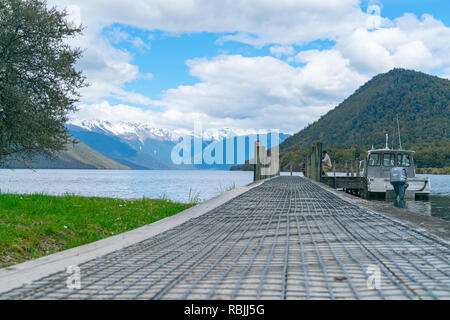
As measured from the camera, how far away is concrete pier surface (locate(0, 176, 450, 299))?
91.2 inches

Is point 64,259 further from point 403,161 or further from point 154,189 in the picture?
point 154,189

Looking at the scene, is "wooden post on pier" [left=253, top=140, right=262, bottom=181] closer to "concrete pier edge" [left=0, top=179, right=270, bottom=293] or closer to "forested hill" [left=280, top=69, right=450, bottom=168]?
"concrete pier edge" [left=0, top=179, right=270, bottom=293]

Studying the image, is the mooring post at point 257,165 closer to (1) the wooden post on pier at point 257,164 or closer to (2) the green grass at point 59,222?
(1) the wooden post on pier at point 257,164

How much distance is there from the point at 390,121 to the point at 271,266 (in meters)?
105

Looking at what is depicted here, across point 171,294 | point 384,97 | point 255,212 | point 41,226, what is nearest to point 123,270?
point 171,294

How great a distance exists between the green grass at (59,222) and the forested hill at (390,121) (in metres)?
69.3

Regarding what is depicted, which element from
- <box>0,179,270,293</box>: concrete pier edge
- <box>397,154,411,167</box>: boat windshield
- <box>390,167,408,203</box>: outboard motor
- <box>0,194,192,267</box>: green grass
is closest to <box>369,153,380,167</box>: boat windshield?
<box>397,154,411,167</box>: boat windshield

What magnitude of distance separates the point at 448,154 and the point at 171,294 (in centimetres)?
8352

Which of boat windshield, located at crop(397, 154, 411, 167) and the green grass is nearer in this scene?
the green grass

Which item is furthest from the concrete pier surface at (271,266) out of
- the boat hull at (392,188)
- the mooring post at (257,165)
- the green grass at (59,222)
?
the boat hull at (392,188)

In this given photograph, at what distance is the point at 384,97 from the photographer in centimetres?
11481

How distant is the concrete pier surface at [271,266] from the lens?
7.60 feet

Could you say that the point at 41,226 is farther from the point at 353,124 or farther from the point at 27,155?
the point at 353,124

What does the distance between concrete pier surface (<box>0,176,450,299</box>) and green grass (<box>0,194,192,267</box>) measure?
262 centimetres
